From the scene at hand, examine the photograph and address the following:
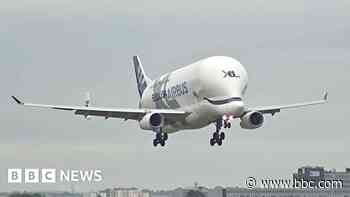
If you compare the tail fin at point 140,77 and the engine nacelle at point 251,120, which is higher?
the tail fin at point 140,77

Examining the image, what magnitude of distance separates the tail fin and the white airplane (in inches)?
598

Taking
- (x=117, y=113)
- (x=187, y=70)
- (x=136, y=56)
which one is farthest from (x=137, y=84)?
(x=187, y=70)

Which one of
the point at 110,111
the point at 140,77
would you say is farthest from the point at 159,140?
the point at 140,77

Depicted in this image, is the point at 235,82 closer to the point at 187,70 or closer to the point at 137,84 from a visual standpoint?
the point at 187,70

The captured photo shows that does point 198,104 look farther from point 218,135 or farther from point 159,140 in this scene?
point 159,140

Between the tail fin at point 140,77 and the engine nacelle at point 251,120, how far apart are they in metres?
29.0

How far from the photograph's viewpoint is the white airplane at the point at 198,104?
118m

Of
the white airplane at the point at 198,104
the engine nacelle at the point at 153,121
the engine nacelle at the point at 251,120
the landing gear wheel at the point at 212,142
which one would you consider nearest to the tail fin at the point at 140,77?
the white airplane at the point at 198,104

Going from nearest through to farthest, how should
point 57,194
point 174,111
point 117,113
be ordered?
point 174,111 → point 117,113 → point 57,194

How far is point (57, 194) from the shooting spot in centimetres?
17725

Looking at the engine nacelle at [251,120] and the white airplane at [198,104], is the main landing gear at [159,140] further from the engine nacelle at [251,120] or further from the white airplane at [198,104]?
the engine nacelle at [251,120]

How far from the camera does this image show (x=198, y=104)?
4734 inches

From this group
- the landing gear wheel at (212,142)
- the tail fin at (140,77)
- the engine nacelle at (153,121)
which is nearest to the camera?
the landing gear wheel at (212,142)

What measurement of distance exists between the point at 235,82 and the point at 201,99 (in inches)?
141
